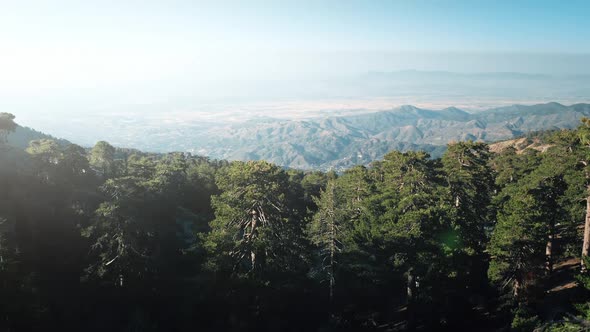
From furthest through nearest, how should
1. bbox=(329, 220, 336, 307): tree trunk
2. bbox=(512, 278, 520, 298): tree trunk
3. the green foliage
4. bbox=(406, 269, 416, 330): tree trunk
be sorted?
bbox=(406, 269, 416, 330): tree trunk < bbox=(329, 220, 336, 307): tree trunk < bbox=(512, 278, 520, 298): tree trunk < the green foliage

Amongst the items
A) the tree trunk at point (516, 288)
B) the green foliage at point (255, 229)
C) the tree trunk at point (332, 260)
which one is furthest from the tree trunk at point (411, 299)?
the green foliage at point (255, 229)

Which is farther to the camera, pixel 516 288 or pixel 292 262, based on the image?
pixel 292 262

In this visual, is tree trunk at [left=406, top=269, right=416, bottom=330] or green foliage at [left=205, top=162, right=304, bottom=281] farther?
tree trunk at [left=406, top=269, right=416, bottom=330]

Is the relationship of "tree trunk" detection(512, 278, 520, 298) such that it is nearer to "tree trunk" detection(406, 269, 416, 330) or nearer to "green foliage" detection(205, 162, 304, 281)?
"tree trunk" detection(406, 269, 416, 330)

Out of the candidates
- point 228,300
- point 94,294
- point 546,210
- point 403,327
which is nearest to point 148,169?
point 94,294

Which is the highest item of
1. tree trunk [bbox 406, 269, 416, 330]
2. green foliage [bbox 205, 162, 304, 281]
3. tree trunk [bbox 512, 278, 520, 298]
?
green foliage [bbox 205, 162, 304, 281]

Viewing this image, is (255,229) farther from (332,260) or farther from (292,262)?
(332,260)

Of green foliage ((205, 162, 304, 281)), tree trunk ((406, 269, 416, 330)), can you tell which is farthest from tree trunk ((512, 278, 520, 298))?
green foliage ((205, 162, 304, 281))

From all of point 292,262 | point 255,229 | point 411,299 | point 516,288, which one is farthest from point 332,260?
point 516,288

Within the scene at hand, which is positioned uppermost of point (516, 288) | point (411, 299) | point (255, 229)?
point (255, 229)
